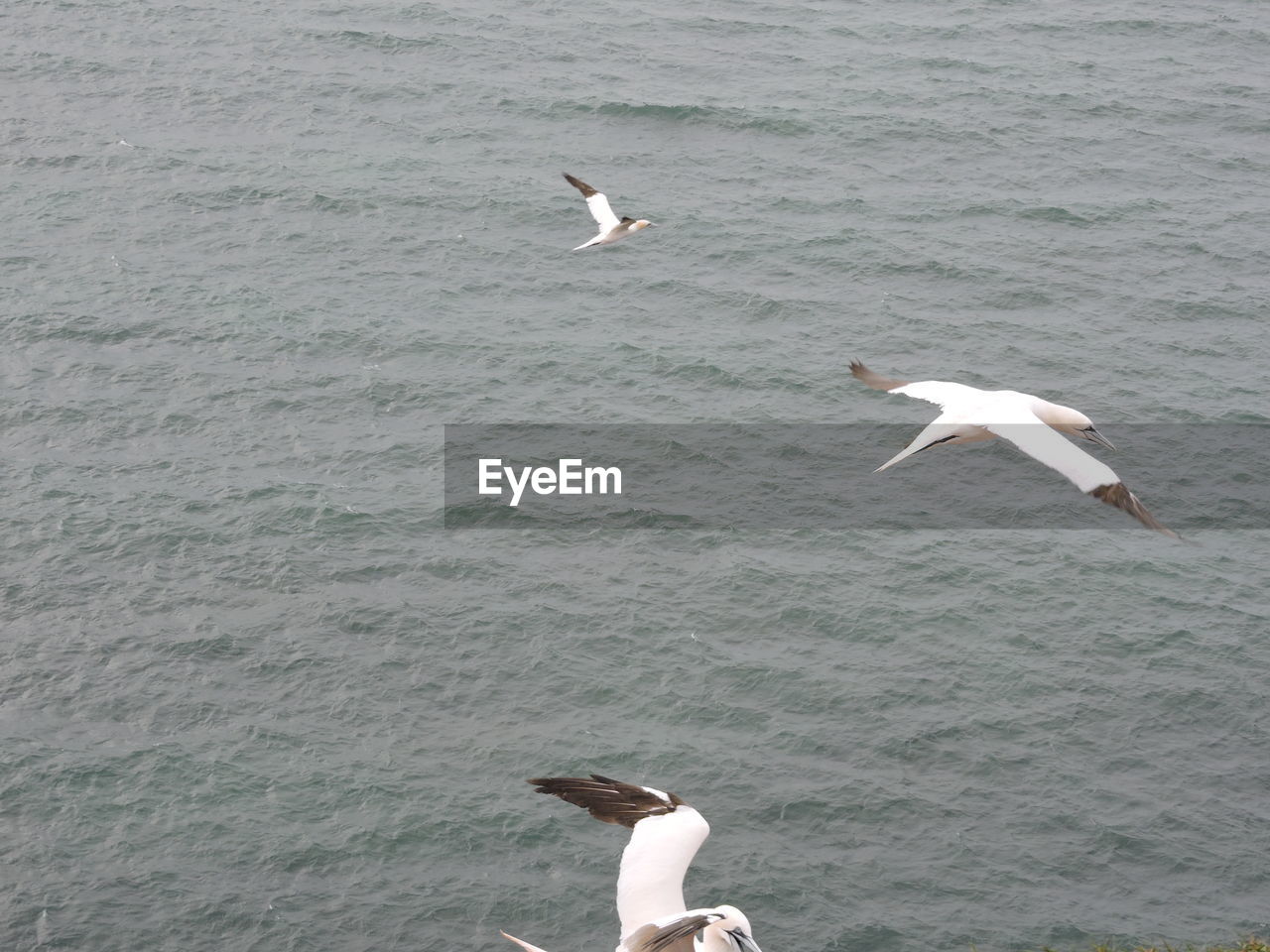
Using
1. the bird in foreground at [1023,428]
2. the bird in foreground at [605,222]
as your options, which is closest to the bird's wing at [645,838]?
the bird in foreground at [1023,428]

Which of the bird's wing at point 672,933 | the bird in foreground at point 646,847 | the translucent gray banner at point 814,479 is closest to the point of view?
the bird's wing at point 672,933

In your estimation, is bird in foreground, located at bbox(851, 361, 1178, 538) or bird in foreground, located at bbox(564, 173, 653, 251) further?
bird in foreground, located at bbox(564, 173, 653, 251)

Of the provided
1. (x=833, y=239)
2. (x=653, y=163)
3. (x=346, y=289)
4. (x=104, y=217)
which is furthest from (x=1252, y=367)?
(x=104, y=217)

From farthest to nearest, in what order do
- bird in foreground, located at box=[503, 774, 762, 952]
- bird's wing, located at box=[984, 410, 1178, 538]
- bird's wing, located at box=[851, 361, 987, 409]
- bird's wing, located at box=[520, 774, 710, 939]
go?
bird's wing, located at box=[851, 361, 987, 409] < bird's wing, located at box=[984, 410, 1178, 538] < bird's wing, located at box=[520, 774, 710, 939] < bird in foreground, located at box=[503, 774, 762, 952]

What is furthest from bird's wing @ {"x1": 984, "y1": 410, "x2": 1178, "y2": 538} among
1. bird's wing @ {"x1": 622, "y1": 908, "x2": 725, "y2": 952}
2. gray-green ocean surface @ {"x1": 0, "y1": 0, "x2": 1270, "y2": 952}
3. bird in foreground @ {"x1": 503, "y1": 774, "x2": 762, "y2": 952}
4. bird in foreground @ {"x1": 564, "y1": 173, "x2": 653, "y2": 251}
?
bird in foreground @ {"x1": 564, "y1": 173, "x2": 653, "y2": 251}

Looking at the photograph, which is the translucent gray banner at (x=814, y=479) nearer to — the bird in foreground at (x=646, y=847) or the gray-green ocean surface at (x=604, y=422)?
the gray-green ocean surface at (x=604, y=422)

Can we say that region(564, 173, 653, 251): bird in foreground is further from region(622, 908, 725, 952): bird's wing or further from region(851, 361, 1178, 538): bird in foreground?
region(622, 908, 725, 952): bird's wing
